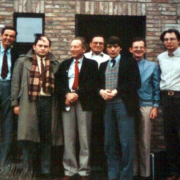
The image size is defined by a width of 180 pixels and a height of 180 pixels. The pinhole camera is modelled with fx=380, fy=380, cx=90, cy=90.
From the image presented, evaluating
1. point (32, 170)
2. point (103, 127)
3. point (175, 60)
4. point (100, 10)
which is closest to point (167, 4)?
point (100, 10)

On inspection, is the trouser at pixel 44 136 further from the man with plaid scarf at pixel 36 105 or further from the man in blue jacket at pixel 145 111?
the man in blue jacket at pixel 145 111

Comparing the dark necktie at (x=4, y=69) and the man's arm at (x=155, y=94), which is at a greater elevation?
the dark necktie at (x=4, y=69)

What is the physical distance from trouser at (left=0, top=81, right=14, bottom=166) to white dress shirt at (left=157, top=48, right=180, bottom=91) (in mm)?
2376

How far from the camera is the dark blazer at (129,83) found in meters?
5.35

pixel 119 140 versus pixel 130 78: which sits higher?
pixel 130 78

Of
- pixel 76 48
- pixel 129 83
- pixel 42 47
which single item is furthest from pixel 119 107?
pixel 42 47

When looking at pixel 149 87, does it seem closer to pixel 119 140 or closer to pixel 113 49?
pixel 113 49

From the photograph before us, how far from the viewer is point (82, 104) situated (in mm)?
5641

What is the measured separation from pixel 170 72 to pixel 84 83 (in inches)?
51.5

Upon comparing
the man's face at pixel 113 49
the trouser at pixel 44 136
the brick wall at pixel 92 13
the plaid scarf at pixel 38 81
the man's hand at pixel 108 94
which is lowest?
the trouser at pixel 44 136

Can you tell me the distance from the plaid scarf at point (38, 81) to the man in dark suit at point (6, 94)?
415 mm

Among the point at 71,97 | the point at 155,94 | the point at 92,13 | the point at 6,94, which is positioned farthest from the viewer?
the point at 92,13

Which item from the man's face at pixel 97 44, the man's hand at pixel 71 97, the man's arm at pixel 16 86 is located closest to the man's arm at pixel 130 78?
the man's hand at pixel 71 97

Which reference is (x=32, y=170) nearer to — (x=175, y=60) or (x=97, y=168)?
(x=97, y=168)
